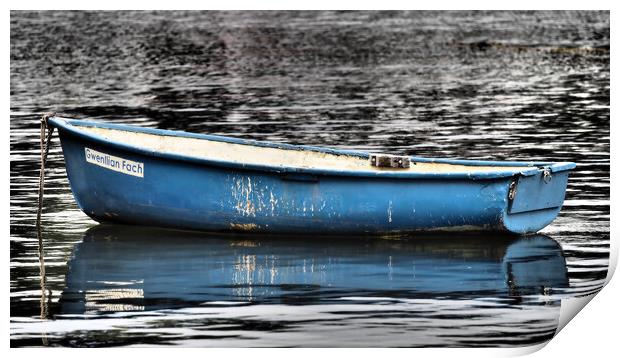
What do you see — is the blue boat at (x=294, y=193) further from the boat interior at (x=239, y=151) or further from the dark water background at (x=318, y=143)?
the boat interior at (x=239, y=151)

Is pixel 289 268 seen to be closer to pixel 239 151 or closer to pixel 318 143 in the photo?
pixel 239 151

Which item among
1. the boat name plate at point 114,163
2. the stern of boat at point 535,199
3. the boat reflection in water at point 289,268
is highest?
the boat name plate at point 114,163

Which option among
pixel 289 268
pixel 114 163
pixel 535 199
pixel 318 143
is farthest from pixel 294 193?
pixel 318 143

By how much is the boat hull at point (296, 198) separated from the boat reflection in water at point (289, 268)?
0.63ft

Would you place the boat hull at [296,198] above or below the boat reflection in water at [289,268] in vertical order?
above

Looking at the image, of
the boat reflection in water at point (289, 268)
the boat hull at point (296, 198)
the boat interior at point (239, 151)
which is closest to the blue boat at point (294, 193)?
the boat hull at point (296, 198)

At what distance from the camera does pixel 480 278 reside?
44.4 ft

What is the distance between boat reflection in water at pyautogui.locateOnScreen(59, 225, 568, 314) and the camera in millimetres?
Result: 12734

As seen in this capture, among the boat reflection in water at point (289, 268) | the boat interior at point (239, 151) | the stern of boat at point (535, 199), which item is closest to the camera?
the boat reflection in water at point (289, 268)

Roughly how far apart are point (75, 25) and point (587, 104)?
24.9 meters

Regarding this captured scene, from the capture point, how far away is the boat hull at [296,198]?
49.4 ft

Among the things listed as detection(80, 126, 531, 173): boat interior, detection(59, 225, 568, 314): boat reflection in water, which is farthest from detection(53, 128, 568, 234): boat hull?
detection(80, 126, 531, 173): boat interior

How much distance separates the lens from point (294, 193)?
1519 centimetres

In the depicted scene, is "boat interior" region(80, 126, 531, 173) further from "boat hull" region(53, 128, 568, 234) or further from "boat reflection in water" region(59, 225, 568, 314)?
"boat reflection in water" region(59, 225, 568, 314)
